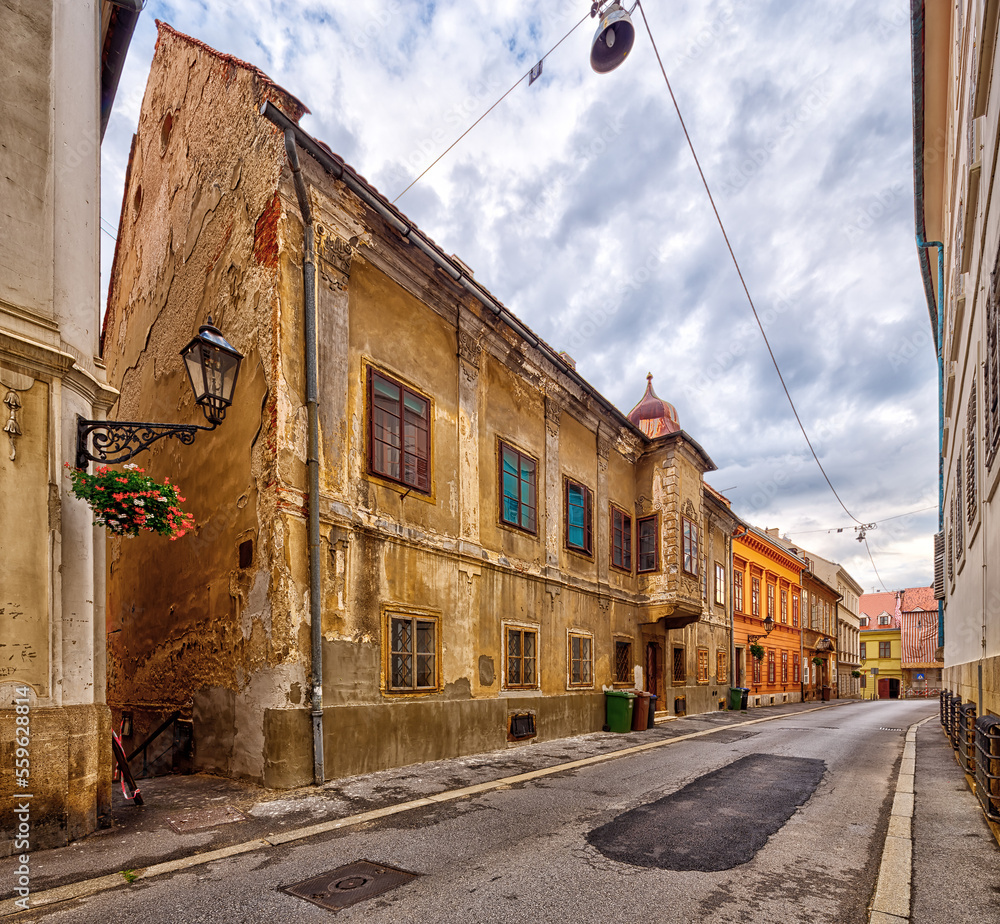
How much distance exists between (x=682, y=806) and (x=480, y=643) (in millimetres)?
4761

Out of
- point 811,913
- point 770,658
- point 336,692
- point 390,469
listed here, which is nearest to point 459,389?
point 390,469

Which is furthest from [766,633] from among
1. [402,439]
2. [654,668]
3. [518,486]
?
[402,439]

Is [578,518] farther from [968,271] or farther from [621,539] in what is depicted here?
[968,271]

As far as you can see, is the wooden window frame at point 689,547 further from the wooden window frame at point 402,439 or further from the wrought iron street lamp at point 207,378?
the wrought iron street lamp at point 207,378

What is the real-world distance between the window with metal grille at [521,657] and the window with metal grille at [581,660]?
1.44 m

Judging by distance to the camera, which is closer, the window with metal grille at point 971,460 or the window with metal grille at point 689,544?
the window with metal grille at point 971,460

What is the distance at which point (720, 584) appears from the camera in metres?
23.6

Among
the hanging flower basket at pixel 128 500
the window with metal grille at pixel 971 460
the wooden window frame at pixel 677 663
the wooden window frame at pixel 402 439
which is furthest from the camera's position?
the wooden window frame at pixel 677 663

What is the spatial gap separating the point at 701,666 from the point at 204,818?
17.5 m

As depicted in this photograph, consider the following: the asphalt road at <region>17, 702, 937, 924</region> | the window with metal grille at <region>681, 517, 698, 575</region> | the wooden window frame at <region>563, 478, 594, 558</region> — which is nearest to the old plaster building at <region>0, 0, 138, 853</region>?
the asphalt road at <region>17, 702, 937, 924</region>

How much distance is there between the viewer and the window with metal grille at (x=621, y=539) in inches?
634

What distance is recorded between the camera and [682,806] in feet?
22.2

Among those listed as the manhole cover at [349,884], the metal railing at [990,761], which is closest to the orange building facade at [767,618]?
the metal railing at [990,761]

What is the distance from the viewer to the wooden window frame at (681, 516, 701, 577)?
16953 millimetres
